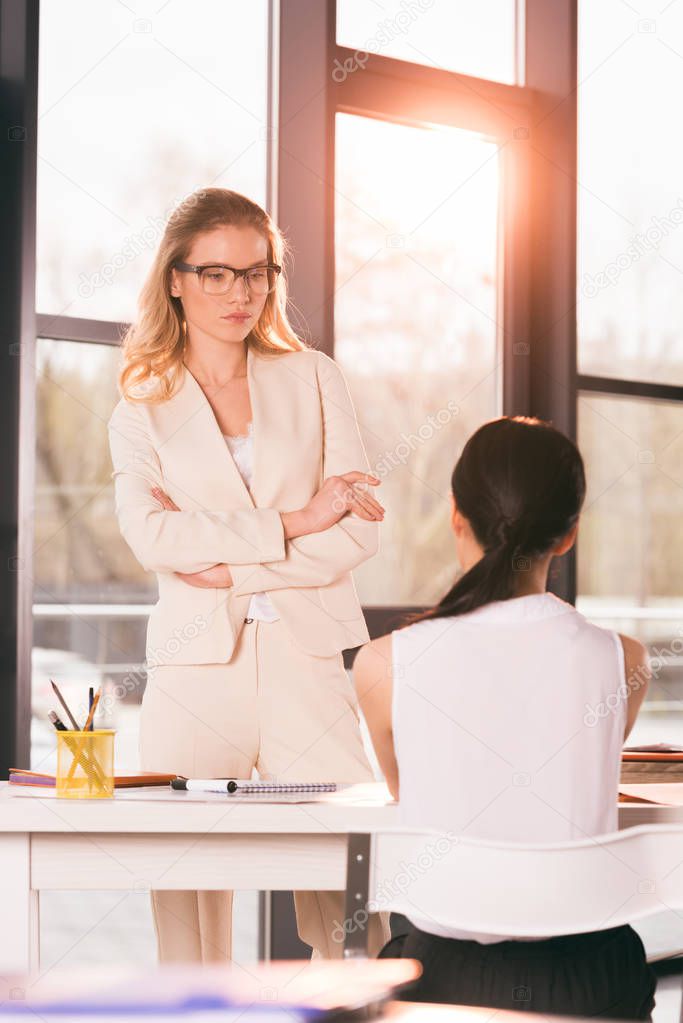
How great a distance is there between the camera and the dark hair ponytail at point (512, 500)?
4.91 feet

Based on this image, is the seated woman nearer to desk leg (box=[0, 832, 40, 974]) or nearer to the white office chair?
the white office chair

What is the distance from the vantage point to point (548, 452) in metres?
1.50

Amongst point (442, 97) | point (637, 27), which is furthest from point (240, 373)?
point (637, 27)

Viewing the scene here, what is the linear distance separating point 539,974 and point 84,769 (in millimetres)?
743

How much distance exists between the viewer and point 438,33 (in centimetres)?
400

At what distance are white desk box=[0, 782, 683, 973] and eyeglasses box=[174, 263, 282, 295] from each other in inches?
43.5

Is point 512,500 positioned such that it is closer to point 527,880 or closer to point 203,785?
point 527,880

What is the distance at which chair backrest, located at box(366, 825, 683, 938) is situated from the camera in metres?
1.22

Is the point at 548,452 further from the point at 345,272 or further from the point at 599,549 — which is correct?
the point at 599,549

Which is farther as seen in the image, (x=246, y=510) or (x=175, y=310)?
(x=175, y=310)

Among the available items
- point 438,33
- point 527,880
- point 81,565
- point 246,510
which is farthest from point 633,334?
point 527,880

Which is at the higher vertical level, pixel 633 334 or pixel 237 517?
pixel 633 334

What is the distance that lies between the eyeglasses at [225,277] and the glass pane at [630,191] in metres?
1.98

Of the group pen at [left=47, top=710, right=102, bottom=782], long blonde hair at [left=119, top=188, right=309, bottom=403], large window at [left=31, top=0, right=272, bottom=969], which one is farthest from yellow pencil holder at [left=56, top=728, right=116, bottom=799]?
large window at [left=31, top=0, right=272, bottom=969]
